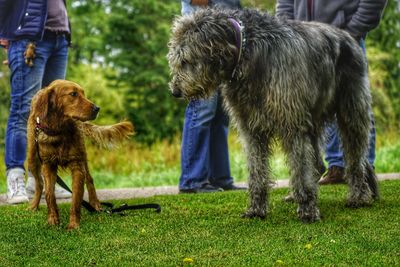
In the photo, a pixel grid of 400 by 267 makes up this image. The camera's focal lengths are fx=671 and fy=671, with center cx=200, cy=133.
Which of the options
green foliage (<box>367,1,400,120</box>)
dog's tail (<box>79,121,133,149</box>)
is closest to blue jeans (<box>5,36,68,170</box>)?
dog's tail (<box>79,121,133,149</box>)

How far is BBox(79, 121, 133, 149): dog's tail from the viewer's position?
6.12 metres

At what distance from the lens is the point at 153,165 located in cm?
1358

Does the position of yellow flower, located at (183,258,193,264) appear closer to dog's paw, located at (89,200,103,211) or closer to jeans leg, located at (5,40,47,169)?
dog's paw, located at (89,200,103,211)

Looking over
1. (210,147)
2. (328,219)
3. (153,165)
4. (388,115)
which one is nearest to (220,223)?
(328,219)

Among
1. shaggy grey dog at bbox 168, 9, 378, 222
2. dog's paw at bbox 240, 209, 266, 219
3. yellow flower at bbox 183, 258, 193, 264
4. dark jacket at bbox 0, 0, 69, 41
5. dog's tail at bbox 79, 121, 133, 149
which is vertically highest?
dark jacket at bbox 0, 0, 69, 41

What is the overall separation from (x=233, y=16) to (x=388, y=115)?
14829 mm

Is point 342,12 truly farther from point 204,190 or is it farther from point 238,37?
point 204,190

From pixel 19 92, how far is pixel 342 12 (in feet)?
11.1

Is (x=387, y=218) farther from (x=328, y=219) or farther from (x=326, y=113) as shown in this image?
(x=326, y=113)

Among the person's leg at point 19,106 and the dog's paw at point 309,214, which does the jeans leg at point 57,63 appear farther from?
the dog's paw at point 309,214

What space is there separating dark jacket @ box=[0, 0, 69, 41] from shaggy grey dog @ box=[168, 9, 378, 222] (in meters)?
1.96

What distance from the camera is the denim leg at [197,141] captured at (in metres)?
7.30

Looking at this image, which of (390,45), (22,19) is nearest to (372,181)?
(22,19)

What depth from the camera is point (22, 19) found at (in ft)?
21.7
